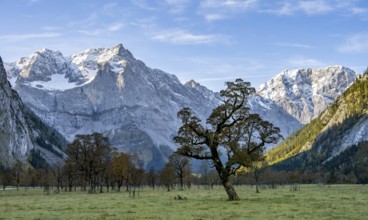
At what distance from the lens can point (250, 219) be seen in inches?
1361

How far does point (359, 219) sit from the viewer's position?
3397cm

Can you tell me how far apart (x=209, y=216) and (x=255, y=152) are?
28.9 metres

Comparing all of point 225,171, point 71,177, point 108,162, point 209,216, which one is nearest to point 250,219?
point 209,216

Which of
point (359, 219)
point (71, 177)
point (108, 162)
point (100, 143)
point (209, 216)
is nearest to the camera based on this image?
point (359, 219)

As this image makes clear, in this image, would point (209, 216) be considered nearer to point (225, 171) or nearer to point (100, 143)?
point (225, 171)

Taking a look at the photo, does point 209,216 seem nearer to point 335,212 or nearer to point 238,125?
point 335,212

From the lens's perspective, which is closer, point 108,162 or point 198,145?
point 198,145

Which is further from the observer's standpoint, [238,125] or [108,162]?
[108,162]

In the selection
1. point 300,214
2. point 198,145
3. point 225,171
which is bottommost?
point 300,214

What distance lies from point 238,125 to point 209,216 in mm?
27690

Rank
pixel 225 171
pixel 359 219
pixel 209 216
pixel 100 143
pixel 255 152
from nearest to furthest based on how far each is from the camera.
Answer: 1. pixel 359 219
2. pixel 209 216
3. pixel 225 171
4. pixel 255 152
5. pixel 100 143

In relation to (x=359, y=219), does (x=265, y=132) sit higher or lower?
higher

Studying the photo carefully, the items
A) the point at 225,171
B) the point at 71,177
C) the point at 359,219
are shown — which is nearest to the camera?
the point at 359,219

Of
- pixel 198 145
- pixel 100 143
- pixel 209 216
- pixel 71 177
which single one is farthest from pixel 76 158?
pixel 209 216
